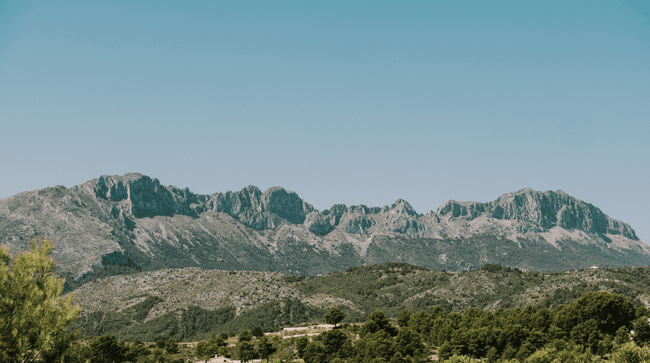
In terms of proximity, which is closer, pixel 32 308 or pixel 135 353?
pixel 32 308

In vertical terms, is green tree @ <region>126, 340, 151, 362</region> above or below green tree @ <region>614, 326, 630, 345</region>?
below

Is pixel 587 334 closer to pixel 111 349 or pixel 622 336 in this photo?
pixel 622 336

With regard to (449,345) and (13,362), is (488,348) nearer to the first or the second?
(449,345)

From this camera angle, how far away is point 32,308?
24188 mm

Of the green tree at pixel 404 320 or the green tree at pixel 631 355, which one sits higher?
the green tree at pixel 631 355

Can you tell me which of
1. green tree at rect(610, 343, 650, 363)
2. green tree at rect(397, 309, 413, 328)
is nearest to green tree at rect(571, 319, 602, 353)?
green tree at rect(610, 343, 650, 363)

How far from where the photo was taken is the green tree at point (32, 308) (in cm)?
2348

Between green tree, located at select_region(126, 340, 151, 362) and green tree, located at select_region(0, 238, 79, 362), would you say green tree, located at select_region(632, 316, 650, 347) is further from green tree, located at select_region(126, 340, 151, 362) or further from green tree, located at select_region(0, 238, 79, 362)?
green tree, located at select_region(0, 238, 79, 362)

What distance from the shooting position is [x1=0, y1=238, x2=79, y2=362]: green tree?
77.0ft

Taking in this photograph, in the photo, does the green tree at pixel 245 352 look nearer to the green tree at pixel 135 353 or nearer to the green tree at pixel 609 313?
the green tree at pixel 135 353

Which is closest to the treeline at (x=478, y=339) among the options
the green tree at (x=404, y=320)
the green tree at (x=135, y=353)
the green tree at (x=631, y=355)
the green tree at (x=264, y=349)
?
the green tree at (x=264, y=349)

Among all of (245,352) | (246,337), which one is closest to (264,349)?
(245,352)

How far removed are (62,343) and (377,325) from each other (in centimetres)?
11450

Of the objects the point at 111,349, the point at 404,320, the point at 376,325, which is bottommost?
the point at 111,349
